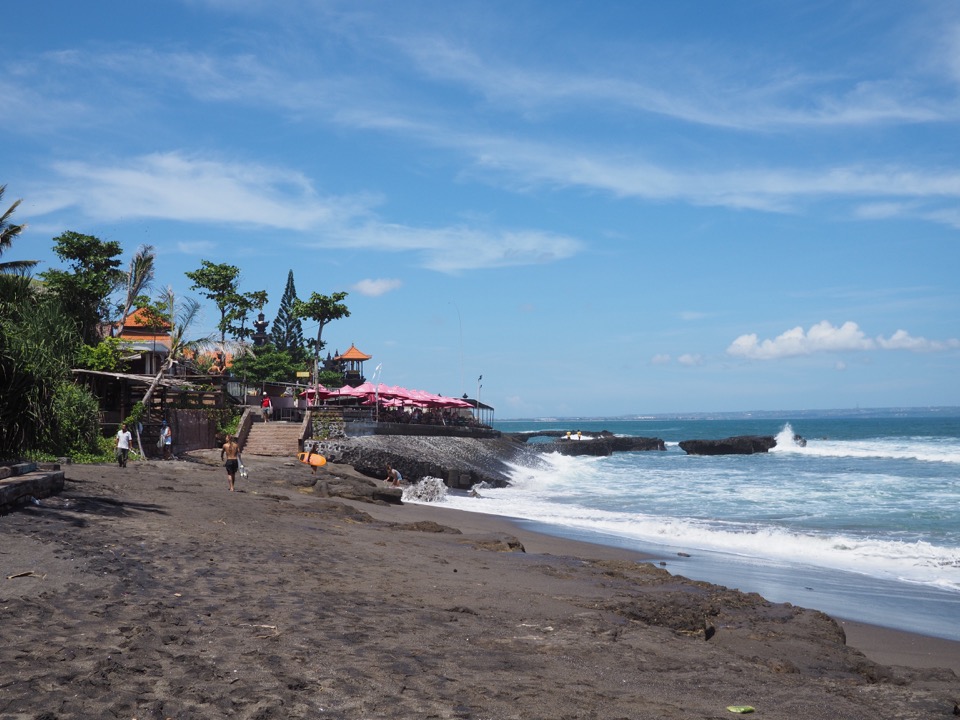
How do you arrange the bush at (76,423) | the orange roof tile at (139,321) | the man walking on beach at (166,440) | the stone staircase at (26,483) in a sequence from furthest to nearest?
the orange roof tile at (139,321)
the man walking on beach at (166,440)
the bush at (76,423)
the stone staircase at (26,483)

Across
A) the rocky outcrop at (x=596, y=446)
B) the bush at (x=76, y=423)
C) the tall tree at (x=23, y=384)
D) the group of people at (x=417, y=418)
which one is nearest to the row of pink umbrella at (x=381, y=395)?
the group of people at (x=417, y=418)

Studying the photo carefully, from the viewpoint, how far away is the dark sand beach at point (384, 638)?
5.07 metres

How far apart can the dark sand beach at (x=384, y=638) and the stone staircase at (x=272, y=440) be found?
20.5m

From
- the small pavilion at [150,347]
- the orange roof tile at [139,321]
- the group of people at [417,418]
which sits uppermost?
the orange roof tile at [139,321]

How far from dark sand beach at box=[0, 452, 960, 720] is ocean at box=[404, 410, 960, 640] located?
2.48 meters

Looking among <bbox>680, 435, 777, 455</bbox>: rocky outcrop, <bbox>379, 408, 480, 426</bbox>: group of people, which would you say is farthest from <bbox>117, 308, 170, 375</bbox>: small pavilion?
<bbox>680, 435, 777, 455</bbox>: rocky outcrop

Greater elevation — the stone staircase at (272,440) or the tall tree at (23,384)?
the tall tree at (23,384)

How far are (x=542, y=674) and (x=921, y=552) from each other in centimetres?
1286

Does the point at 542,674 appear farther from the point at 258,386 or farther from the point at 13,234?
the point at 258,386

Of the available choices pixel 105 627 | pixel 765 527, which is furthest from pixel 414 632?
pixel 765 527

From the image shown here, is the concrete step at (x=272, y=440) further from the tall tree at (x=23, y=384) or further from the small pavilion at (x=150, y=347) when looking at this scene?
the tall tree at (x=23, y=384)

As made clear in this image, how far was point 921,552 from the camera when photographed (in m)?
16.0

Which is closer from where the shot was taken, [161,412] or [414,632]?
[414,632]

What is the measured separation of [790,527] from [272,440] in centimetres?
1980
